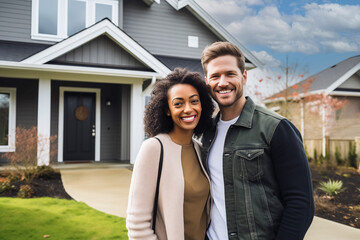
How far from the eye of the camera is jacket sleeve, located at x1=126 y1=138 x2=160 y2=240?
1632mm

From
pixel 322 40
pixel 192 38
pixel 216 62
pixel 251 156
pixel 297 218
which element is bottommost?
pixel 297 218

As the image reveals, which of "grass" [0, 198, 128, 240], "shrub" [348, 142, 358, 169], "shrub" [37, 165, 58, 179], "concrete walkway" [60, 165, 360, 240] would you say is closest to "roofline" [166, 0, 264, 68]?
"shrub" [348, 142, 358, 169]

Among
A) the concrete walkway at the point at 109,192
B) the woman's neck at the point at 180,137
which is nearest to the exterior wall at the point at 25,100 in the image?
the concrete walkway at the point at 109,192

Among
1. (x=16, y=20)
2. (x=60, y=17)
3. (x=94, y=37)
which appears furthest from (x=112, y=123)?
(x=16, y=20)

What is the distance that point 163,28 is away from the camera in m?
11.5

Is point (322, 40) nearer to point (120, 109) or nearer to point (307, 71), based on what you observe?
point (307, 71)

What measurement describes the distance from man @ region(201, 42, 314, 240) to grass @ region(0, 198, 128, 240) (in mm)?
2597

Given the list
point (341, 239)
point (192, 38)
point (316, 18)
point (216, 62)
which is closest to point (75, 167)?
point (192, 38)

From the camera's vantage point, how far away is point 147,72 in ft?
29.3

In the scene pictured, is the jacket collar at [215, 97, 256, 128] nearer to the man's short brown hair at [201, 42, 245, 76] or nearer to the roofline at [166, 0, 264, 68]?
the man's short brown hair at [201, 42, 245, 76]

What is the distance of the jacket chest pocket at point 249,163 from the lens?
1630 mm

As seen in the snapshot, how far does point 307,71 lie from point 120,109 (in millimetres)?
7147

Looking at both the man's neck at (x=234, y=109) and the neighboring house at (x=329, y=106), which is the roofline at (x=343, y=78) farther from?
the man's neck at (x=234, y=109)

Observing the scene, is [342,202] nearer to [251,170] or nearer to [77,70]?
[251,170]
